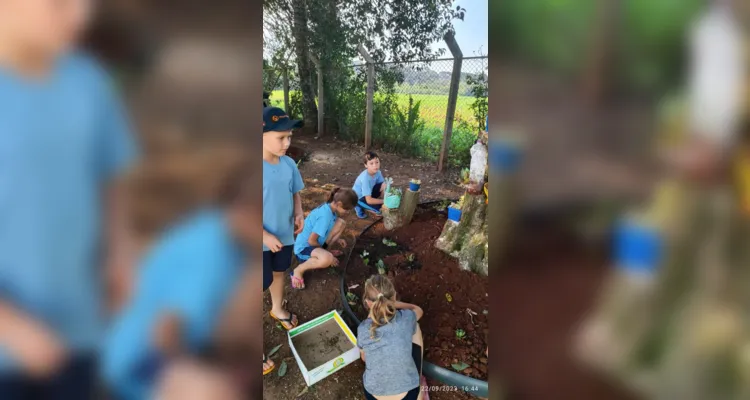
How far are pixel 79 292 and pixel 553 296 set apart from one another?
53 centimetres

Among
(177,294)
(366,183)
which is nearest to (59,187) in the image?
(177,294)

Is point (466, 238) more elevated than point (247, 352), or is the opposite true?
point (247, 352)

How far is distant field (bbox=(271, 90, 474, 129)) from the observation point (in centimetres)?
628

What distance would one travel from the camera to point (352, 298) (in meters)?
2.90

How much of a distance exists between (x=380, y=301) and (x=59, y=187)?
6.10ft

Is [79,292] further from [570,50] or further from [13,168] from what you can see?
[570,50]

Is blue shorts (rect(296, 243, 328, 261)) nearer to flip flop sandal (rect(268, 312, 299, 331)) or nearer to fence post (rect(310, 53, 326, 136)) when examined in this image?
flip flop sandal (rect(268, 312, 299, 331))

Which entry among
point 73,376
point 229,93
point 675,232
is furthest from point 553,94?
point 73,376

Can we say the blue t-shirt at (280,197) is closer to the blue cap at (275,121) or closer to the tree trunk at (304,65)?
the blue cap at (275,121)

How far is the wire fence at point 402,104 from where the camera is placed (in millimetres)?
6246

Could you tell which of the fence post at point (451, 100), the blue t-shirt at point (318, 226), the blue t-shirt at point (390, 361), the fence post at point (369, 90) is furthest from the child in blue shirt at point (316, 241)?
the fence post at point (369, 90)

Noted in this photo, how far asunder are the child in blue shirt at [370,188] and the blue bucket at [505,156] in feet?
12.8

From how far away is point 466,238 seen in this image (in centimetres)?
298

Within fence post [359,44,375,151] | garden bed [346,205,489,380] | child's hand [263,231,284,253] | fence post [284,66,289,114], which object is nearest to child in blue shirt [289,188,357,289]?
garden bed [346,205,489,380]
